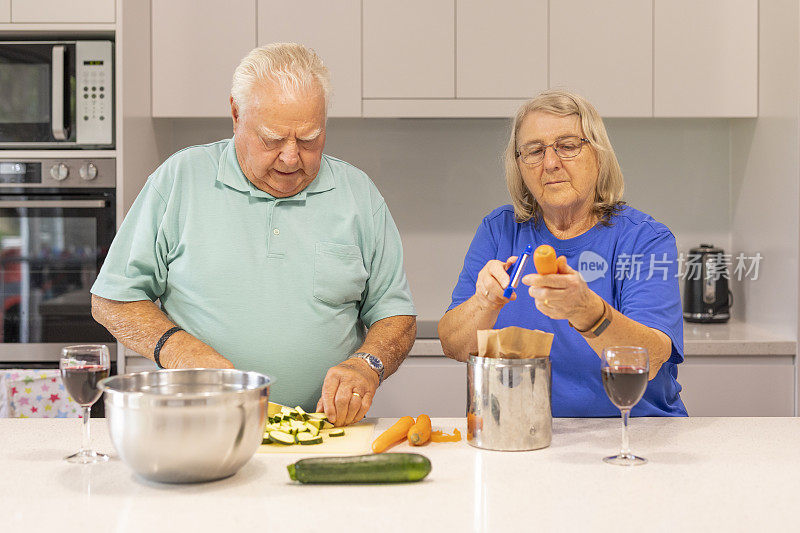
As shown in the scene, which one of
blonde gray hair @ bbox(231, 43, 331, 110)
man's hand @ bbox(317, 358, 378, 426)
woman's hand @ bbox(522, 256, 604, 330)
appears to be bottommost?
man's hand @ bbox(317, 358, 378, 426)

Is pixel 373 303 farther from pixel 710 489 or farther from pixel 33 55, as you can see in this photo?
pixel 33 55

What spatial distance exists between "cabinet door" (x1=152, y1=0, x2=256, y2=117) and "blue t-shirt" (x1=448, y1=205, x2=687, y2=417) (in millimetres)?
1625

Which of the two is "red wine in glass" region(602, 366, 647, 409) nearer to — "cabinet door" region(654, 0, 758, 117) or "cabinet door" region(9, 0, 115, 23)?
"cabinet door" region(654, 0, 758, 117)

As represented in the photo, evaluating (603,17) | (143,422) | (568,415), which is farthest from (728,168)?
(143,422)

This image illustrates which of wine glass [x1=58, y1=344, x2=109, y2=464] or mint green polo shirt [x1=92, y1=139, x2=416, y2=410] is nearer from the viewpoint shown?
wine glass [x1=58, y1=344, x2=109, y2=464]

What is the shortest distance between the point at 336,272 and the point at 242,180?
29 centimetres

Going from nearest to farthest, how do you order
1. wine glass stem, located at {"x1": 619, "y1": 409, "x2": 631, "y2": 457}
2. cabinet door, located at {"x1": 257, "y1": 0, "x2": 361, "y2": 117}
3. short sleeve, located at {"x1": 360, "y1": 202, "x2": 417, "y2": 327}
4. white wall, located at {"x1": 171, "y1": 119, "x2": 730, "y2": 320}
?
1. wine glass stem, located at {"x1": 619, "y1": 409, "x2": 631, "y2": 457}
2. short sleeve, located at {"x1": 360, "y1": 202, "x2": 417, "y2": 327}
3. cabinet door, located at {"x1": 257, "y1": 0, "x2": 361, "y2": 117}
4. white wall, located at {"x1": 171, "y1": 119, "x2": 730, "y2": 320}

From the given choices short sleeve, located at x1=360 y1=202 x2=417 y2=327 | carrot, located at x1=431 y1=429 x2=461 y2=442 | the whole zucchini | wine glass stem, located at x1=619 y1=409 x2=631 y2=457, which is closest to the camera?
the whole zucchini

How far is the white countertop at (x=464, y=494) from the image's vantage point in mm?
1048

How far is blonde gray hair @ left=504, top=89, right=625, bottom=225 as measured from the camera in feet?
5.95

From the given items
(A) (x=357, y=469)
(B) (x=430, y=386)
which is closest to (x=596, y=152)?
(A) (x=357, y=469)

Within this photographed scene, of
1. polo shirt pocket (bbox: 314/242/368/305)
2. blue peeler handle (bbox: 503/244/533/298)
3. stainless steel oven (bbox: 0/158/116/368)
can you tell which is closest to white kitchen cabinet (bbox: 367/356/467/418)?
stainless steel oven (bbox: 0/158/116/368)

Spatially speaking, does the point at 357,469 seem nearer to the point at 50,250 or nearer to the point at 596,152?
the point at 596,152

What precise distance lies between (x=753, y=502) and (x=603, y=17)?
7.63ft
